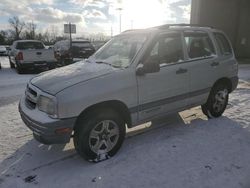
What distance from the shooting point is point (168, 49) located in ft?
14.6

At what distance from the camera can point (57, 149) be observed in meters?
4.26

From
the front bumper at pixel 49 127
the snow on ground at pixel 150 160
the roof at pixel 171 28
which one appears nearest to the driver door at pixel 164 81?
the roof at pixel 171 28

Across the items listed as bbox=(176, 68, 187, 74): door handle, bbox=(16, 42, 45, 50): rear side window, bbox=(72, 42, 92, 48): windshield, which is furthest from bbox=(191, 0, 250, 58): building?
bbox=(176, 68, 187, 74): door handle

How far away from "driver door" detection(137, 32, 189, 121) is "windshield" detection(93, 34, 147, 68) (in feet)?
0.80

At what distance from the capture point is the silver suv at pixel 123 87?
338 centimetres

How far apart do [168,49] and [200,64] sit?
32.6 inches

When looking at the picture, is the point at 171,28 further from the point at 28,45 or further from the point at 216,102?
the point at 28,45

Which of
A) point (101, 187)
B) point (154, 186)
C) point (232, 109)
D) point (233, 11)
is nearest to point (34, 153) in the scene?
point (101, 187)

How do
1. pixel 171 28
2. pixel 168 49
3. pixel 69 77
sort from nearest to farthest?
pixel 69 77
pixel 168 49
pixel 171 28

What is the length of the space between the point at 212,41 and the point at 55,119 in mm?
3578

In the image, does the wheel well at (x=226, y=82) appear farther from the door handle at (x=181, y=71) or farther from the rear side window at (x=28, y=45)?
the rear side window at (x=28, y=45)

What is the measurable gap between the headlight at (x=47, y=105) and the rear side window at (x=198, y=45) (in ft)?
8.84

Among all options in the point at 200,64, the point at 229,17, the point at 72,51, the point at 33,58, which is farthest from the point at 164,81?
the point at 229,17

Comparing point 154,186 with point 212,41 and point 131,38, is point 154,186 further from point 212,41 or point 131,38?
point 212,41
